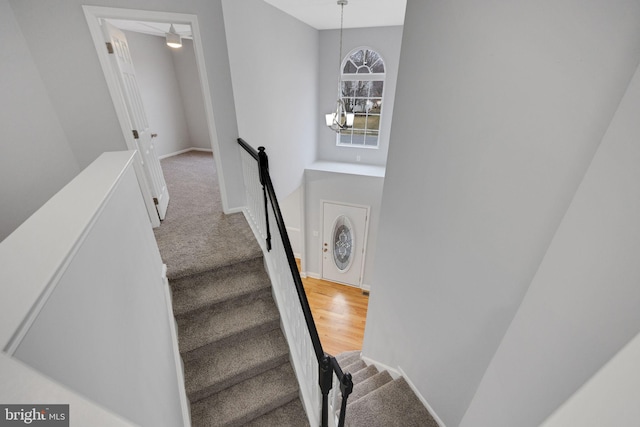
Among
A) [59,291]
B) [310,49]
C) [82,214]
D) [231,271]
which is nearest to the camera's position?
[59,291]

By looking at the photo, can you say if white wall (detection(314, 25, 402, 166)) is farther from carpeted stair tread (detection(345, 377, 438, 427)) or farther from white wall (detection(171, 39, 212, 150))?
carpeted stair tread (detection(345, 377, 438, 427))

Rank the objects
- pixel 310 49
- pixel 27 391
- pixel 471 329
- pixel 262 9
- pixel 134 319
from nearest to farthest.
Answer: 1. pixel 27 391
2. pixel 134 319
3. pixel 471 329
4. pixel 262 9
5. pixel 310 49

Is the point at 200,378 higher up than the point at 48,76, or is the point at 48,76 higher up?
the point at 48,76

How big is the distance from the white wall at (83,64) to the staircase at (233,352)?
156cm

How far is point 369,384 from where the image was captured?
2.54m

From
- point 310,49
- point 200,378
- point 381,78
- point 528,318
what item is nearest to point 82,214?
point 200,378

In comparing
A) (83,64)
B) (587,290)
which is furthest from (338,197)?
(587,290)

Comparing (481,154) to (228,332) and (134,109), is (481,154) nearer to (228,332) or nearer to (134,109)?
(228,332)

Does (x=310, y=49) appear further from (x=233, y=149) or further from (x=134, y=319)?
(x=134, y=319)

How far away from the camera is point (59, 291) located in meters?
0.65

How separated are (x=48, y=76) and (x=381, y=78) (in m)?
4.60

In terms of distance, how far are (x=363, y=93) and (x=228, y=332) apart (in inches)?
191

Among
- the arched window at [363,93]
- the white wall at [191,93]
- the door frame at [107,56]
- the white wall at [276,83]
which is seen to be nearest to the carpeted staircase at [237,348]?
the door frame at [107,56]

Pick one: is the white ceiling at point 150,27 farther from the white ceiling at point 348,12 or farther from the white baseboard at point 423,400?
the white baseboard at point 423,400
